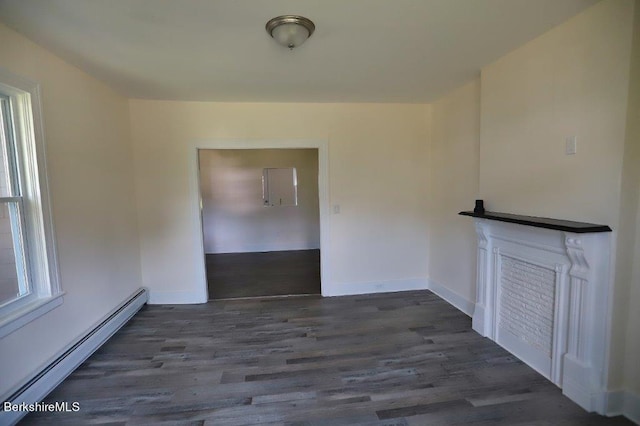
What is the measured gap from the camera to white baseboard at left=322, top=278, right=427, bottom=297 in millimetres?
3812

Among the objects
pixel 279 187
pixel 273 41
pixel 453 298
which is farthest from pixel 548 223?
pixel 279 187

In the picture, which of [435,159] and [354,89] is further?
[435,159]

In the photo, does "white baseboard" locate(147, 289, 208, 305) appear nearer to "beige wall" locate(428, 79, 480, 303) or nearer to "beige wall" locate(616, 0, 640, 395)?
"beige wall" locate(428, 79, 480, 303)

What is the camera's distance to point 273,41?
2.04 metres

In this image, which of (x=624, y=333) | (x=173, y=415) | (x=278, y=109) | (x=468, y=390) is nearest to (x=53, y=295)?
(x=173, y=415)

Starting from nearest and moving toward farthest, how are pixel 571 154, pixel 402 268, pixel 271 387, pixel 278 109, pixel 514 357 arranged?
pixel 571 154 < pixel 271 387 < pixel 514 357 < pixel 278 109 < pixel 402 268

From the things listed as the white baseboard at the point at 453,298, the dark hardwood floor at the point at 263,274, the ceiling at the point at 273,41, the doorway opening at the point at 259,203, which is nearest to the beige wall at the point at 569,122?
the ceiling at the point at 273,41

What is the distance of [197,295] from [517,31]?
405cm

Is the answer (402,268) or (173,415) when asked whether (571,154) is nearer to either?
(402,268)

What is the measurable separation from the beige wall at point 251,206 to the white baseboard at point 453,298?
3585 mm

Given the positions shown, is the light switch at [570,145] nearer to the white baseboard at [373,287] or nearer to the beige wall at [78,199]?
the white baseboard at [373,287]

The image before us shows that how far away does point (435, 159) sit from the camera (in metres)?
3.71

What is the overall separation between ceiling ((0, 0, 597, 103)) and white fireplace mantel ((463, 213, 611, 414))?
135 centimetres

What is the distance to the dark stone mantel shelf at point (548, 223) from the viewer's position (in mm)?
1680
